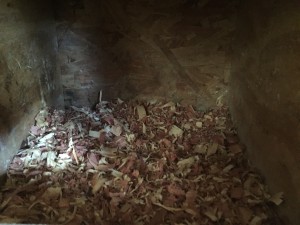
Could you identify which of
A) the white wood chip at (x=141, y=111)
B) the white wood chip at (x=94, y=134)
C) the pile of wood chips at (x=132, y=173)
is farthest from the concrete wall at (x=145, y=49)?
the white wood chip at (x=94, y=134)

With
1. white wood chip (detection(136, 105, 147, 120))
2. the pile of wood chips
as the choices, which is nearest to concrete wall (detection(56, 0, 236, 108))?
white wood chip (detection(136, 105, 147, 120))

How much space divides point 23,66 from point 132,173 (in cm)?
107

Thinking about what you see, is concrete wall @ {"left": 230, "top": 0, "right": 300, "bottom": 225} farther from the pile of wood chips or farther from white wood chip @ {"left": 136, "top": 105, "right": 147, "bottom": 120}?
white wood chip @ {"left": 136, "top": 105, "right": 147, "bottom": 120}

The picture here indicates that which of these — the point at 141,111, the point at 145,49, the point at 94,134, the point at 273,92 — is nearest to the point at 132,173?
the point at 94,134

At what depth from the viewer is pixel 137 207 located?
1.60 metres

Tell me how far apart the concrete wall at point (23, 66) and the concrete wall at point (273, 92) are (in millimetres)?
1571

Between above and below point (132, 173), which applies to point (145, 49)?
above

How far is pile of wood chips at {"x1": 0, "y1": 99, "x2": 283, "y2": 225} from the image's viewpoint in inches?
60.7

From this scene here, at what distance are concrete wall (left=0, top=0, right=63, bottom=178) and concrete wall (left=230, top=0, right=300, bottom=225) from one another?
1.57 metres

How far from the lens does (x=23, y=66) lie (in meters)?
1.91

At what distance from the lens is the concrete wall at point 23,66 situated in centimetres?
169

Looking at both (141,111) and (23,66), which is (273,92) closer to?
(141,111)

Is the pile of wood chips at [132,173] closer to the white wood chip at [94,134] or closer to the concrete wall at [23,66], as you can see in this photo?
the white wood chip at [94,134]

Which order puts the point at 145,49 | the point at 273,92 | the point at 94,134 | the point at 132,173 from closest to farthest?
the point at 273,92 < the point at 132,173 < the point at 94,134 < the point at 145,49
